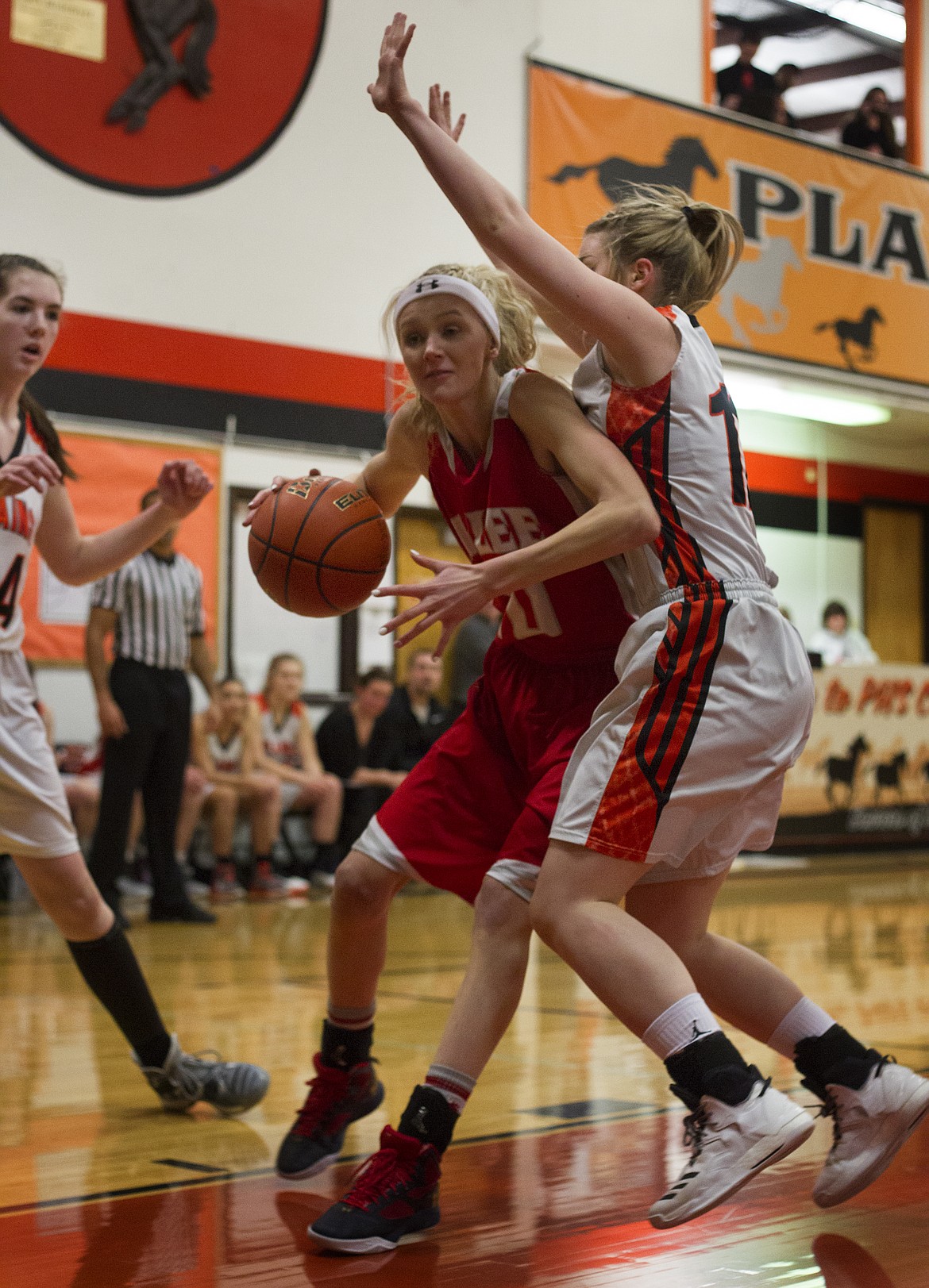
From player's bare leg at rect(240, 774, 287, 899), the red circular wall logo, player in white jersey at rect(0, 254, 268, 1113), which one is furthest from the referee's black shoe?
the red circular wall logo

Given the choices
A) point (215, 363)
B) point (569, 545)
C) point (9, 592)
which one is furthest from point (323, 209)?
point (569, 545)

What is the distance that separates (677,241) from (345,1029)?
1.45 meters

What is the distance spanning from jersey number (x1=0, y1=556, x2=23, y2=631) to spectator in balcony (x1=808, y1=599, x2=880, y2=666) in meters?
9.97

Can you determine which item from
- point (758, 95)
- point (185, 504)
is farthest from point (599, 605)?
point (758, 95)

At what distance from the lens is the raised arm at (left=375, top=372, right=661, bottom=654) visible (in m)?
2.12

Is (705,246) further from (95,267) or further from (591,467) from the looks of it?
(95,267)

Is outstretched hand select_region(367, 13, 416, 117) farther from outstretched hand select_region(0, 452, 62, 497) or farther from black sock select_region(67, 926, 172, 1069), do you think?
black sock select_region(67, 926, 172, 1069)

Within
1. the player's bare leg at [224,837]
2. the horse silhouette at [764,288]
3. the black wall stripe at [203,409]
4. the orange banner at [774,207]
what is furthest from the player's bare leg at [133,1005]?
the horse silhouette at [764,288]

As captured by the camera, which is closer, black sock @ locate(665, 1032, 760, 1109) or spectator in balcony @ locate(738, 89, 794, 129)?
black sock @ locate(665, 1032, 760, 1109)

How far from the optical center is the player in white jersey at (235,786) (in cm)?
777

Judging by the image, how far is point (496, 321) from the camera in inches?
97.6

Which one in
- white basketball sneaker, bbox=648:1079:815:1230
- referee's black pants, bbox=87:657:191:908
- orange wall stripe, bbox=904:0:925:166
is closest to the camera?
white basketball sneaker, bbox=648:1079:815:1230

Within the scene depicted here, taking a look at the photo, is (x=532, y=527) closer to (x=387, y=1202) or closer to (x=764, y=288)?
(x=387, y=1202)

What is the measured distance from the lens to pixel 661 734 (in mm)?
2131
